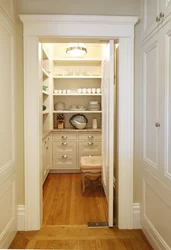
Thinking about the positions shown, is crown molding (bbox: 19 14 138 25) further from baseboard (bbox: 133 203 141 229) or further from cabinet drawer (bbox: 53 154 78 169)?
cabinet drawer (bbox: 53 154 78 169)

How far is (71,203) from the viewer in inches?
119

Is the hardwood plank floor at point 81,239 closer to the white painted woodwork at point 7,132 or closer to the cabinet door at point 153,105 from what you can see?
the white painted woodwork at point 7,132

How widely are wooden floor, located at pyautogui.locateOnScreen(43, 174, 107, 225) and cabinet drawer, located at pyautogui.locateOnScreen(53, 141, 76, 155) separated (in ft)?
2.00

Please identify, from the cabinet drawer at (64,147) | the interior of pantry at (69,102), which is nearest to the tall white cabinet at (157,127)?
the interior of pantry at (69,102)

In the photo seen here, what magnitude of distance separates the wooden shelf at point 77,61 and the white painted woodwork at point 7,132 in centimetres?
260

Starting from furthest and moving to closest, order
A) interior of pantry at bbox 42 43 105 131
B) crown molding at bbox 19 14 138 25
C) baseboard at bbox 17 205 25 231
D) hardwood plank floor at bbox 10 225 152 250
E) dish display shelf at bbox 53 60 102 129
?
dish display shelf at bbox 53 60 102 129, interior of pantry at bbox 42 43 105 131, baseboard at bbox 17 205 25 231, crown molding at bbox 19 14 138 25, hardwood plank floor at bbox 10 225 152 250

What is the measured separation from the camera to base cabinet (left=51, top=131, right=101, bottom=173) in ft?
14.7

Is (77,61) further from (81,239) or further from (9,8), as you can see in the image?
(81,239)

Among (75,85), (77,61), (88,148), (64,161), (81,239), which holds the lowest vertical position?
(81,239)

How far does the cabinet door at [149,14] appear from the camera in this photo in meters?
1.84

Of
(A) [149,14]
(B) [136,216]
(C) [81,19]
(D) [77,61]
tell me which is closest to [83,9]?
(C) [81,19]

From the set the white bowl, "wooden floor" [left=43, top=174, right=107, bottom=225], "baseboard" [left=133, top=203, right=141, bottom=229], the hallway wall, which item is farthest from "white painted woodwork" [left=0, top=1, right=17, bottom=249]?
the white bowl

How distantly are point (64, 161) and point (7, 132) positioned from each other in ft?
8.64

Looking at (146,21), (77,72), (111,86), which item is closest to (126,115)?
(111,86)
